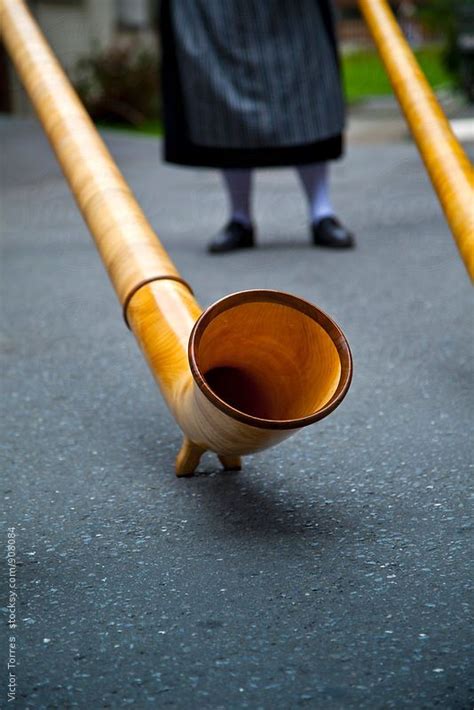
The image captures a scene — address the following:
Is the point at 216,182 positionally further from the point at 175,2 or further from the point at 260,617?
the point at 260,617

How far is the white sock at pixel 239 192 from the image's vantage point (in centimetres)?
402

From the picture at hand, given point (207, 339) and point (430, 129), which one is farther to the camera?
point (430, 129)

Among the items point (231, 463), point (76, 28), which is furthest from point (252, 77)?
point (76, 28)

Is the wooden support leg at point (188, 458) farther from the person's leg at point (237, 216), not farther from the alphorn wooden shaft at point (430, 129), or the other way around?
the person's leg at point (237, 216)

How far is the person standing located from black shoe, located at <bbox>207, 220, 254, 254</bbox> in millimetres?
274

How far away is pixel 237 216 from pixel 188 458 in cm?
232

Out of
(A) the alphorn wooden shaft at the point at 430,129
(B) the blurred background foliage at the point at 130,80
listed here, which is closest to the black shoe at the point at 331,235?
(A) the alphorn wooden shaft at the point at 430,129

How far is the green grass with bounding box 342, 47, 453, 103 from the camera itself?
13547 mm

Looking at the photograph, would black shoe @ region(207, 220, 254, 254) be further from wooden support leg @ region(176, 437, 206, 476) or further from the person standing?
wooden support leg @ region(176, 437, 206, 476)

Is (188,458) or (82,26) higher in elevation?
(188,458)

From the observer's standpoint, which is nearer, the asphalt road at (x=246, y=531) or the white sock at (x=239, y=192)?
the asphalt road at (x=246, y=531)

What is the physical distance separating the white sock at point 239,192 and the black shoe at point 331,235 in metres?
0.23

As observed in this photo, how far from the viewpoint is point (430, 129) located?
2.54 m

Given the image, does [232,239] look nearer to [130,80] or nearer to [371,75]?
[130,80]
